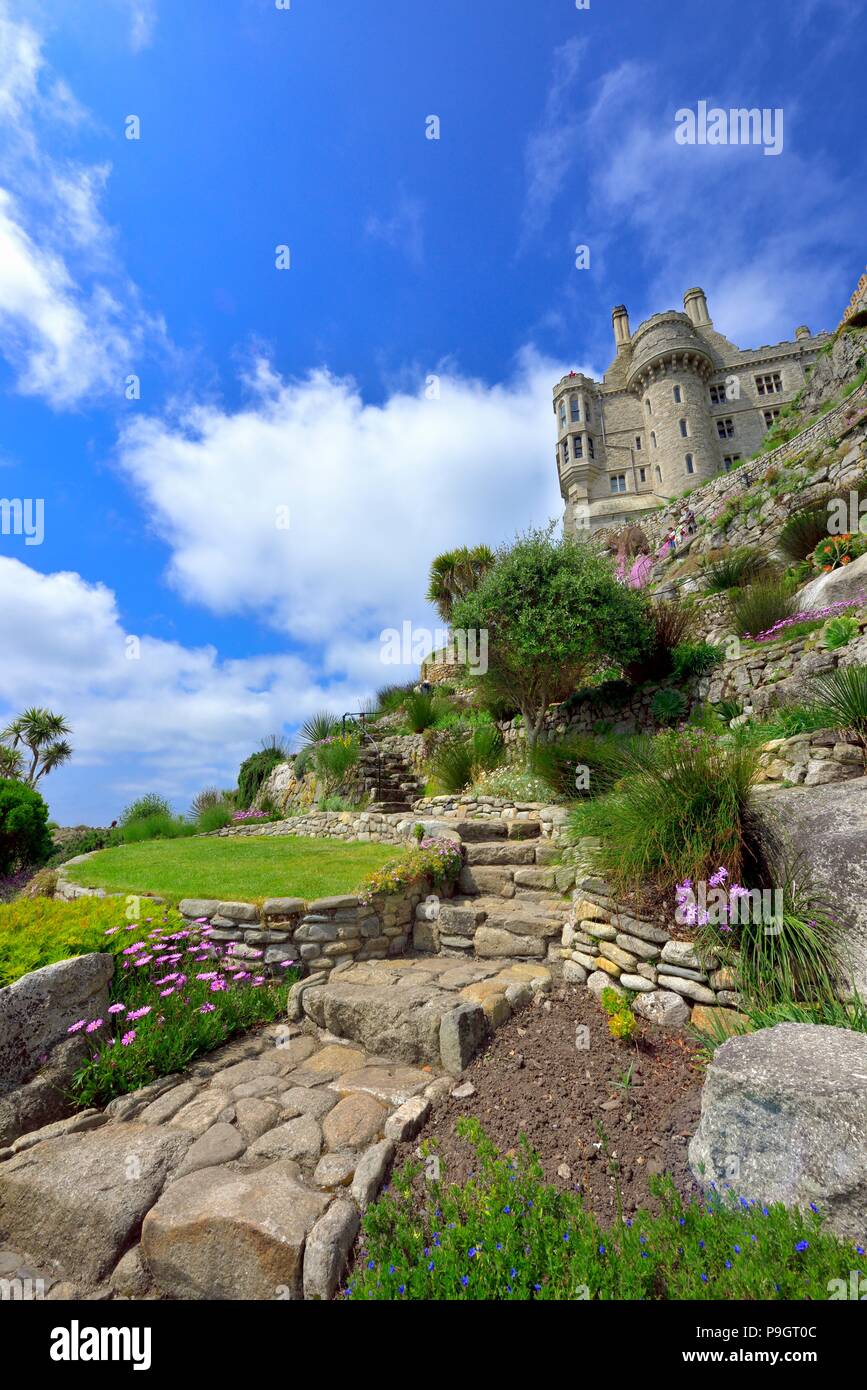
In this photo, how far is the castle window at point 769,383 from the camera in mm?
37250

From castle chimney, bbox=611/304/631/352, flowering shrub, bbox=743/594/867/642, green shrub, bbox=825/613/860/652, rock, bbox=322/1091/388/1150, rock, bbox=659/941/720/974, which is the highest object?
castle chimney, bbox=611/304/631/352

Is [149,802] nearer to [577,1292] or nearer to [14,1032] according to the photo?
[14,1032]

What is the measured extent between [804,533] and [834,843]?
10.8 meters

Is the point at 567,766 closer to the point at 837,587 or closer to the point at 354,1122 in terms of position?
the point at 837,587

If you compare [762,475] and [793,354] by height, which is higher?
[793,354]

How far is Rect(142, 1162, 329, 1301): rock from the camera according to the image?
2.29m

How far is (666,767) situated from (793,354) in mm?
47041

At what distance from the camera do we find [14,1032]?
12.1ft

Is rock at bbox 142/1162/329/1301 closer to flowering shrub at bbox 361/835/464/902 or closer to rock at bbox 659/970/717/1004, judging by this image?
rock at bbox 659/970/717/1004

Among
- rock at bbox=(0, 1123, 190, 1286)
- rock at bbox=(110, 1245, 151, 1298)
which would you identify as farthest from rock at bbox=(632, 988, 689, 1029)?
rock at bbox=(110, 1245, 151, 1298)

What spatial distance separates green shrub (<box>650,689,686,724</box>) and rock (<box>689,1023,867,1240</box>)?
8.31 m

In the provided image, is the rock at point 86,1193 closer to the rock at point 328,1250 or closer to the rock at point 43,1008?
the rock at point 43,1008

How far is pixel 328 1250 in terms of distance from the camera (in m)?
2.26
